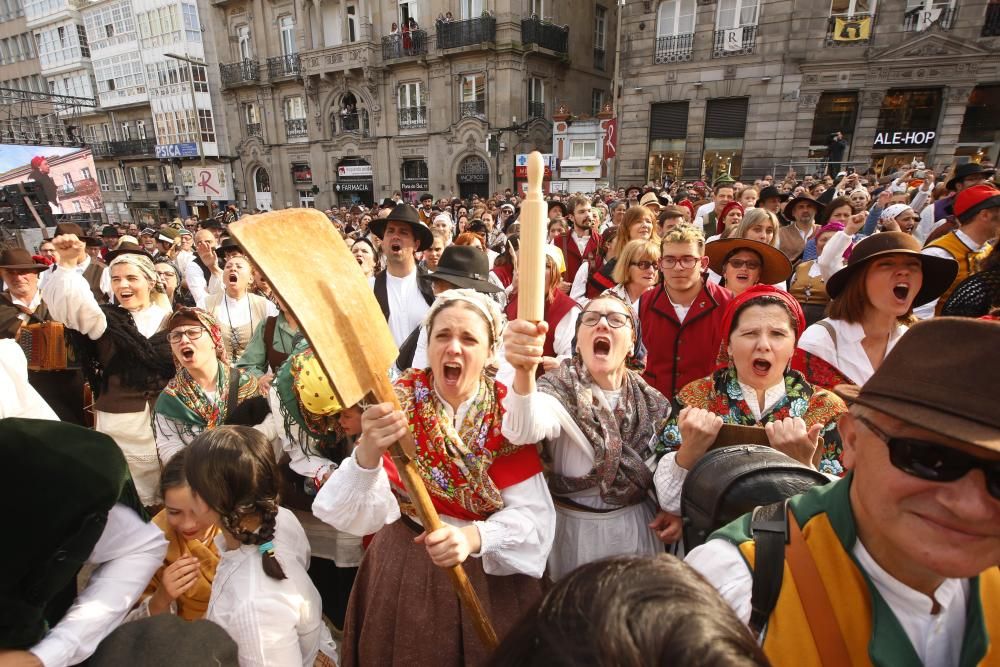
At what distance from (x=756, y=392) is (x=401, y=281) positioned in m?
3.14

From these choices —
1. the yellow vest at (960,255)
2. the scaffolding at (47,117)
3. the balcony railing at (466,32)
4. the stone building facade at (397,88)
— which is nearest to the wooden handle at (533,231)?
the yellow vest at (960,255)

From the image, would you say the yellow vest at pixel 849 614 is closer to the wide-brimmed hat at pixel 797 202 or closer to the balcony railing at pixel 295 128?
the wide-brimmed hat at pixel 797 202

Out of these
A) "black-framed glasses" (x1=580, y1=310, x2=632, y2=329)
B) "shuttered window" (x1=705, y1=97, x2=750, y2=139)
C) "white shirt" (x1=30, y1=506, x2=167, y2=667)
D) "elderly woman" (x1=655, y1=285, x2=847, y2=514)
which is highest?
"shuttered window" (x1=705, y1=97, x2=750, y2=139)

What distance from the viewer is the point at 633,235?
4.82 meters

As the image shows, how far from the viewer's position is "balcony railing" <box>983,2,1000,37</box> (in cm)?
1519

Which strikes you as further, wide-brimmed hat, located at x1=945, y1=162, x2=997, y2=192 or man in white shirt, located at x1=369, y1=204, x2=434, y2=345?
wide-brimmed hat, located at x1=945, y1=162, x2=997, y2=192

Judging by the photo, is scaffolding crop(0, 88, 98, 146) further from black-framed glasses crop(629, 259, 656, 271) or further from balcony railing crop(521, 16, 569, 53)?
black-framed glasses crop(629, 259, 656, 271)

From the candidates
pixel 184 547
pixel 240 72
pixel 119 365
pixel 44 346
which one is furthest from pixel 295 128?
pixel 184 547

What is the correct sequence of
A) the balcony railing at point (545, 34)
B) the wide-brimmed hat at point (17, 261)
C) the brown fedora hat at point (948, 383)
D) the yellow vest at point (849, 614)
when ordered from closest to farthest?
1. the brown fedora hat at point (948, 383)
2. the yellow vest at point (849, 614)
3. the wide-brimmed hat at point (17, 261)
4. the balcony railing at point (545, 34)

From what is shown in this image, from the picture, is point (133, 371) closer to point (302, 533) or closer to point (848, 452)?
point (302, 533)

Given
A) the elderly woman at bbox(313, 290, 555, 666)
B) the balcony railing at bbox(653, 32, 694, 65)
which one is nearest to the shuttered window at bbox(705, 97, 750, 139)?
the balcony railing at bbox(653, 32, 694, 65)

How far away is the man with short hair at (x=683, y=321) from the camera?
10.9 feet

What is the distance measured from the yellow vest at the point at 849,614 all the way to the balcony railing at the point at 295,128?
3088 centimetres

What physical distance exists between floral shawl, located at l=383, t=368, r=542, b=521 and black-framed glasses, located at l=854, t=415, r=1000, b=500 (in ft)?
3.73
